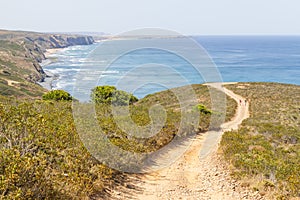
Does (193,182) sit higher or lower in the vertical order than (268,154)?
lower

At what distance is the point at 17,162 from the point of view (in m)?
6.28

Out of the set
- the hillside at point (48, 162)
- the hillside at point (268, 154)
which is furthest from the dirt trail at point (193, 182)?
the hillside at point (48, 162)

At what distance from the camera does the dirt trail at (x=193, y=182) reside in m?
9.98

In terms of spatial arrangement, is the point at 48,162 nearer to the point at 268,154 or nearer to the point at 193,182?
the point at 193,182

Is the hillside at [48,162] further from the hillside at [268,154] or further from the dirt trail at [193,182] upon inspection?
the hillside at [268,154]

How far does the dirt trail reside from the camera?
9.98 meters

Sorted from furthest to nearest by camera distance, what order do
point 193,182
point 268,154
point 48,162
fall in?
point 268,154, point 193,182, point 48,162

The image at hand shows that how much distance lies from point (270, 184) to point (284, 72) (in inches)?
4136

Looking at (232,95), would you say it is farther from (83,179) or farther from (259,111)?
(83,179)

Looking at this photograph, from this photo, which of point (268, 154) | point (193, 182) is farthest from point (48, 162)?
point (268, 154)

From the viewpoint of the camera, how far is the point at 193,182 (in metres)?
11.2

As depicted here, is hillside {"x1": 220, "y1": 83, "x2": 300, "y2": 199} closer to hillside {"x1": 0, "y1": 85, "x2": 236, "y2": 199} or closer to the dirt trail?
the dirt trail

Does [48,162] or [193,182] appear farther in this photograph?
[193,182]

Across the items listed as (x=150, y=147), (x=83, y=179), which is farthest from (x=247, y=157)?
(x=83, y=179)
